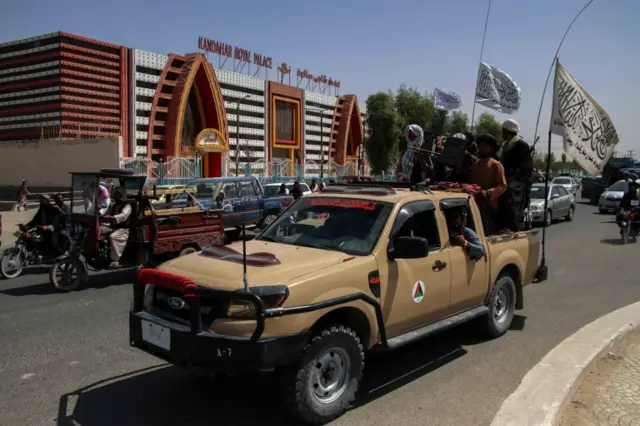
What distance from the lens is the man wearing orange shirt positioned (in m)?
6.74

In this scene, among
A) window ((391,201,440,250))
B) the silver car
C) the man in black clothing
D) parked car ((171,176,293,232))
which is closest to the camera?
window ((391,201,440,250))

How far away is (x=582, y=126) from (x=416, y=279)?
4207 mm

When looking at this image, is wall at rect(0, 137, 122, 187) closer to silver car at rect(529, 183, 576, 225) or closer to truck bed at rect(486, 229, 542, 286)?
silver car at rect(529, 183, 576, 225)

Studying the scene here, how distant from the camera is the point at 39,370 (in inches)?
211

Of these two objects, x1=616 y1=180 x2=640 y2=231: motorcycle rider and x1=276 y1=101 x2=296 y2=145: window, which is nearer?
x1=616 y1=180 x2=640 y2=231: motorcycle rider

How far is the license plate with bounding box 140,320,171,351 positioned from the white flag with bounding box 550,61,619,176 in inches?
236

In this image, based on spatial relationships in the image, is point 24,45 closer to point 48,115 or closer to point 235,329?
point 48,115

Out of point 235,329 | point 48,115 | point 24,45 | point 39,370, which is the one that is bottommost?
point 39,370

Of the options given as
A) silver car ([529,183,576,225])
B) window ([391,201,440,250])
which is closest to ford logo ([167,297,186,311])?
window ([391,201,440,250])

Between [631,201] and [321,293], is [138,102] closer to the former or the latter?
[631,201]

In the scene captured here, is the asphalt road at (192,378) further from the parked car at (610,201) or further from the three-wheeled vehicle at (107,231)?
the parked car at (610,201)

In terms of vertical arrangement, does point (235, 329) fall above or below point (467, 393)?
above

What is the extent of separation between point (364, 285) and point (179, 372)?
6.78 ft

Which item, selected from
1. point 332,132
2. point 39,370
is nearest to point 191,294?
point 39,370
